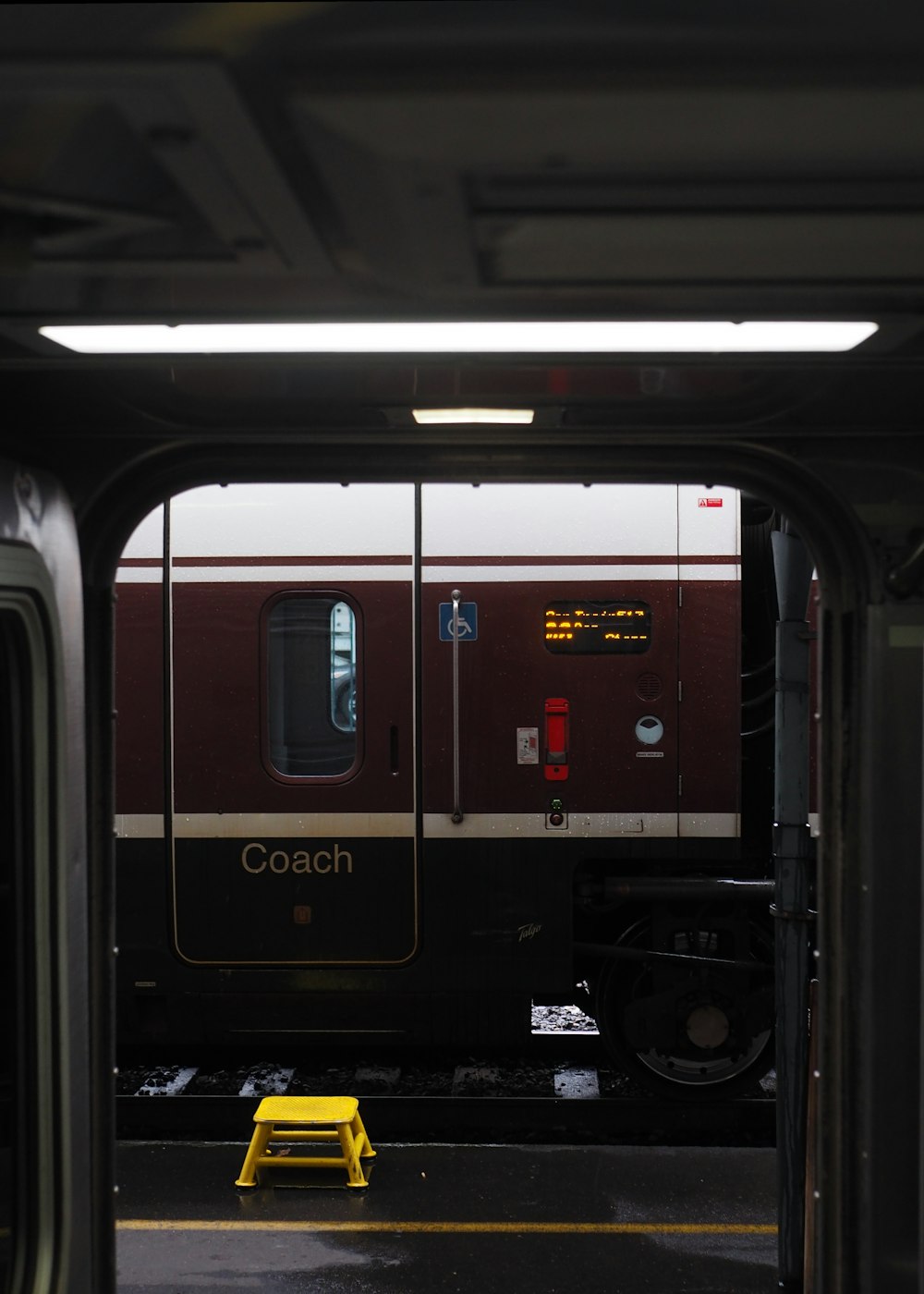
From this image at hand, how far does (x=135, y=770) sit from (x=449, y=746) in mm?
1592

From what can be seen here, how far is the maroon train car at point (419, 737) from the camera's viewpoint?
241 inches

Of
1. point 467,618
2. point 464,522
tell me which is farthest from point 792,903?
point 464,522

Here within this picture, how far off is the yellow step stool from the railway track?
60cm

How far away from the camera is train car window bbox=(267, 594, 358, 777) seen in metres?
6.20

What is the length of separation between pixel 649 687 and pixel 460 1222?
104 inches

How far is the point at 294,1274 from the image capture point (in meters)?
4.46

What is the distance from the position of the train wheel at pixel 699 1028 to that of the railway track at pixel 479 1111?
0.44ft

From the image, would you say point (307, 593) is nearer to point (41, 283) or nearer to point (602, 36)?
point (41, 283)

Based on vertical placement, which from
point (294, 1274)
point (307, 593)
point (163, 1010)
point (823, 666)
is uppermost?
point (307, 593)

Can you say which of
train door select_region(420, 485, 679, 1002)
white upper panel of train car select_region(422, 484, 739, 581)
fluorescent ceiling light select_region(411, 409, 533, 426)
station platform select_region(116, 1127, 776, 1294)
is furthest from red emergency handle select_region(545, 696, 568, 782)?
fluorescent ceiling light select_region(411, 409, 533, 426)

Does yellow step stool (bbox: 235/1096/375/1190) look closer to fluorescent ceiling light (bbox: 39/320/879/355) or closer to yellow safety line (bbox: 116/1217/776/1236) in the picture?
yellow safety line (bbox: 116/1217/776/1236)

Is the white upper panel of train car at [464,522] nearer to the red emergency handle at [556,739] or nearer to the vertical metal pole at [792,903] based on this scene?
the red emergency handle at [556,739]

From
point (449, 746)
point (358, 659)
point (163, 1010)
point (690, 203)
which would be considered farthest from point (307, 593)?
point (690, 203)

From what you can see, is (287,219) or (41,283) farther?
(41,283)
